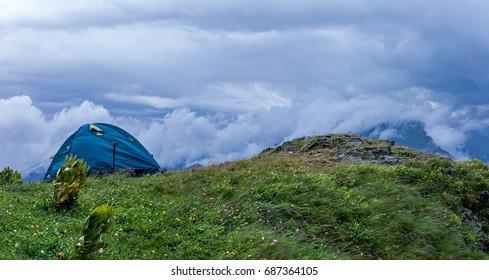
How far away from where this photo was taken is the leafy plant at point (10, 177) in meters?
14.7

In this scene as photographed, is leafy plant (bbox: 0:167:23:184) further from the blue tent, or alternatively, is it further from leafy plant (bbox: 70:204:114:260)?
leafy plant (bbox: 70:204:114:260)

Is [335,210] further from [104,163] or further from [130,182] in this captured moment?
[104,163]

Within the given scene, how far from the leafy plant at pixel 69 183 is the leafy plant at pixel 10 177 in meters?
4.14

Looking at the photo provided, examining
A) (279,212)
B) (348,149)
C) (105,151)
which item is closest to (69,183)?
(279,212)

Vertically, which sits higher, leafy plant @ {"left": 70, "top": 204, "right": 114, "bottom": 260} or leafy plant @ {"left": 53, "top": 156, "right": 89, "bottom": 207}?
leafy plant @ {"left": 53, "top": 156, "right": 89, "bottom": 207}

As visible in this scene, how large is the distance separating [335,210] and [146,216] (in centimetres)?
378

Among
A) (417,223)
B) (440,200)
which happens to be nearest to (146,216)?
(417,223)

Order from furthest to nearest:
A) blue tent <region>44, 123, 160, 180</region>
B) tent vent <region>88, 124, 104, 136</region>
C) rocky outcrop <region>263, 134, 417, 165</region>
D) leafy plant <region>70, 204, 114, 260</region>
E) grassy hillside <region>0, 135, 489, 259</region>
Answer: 1. tent vent <region>88, 124, 104, 136</region>
2. blue tent <region>44, 123, 160, 180</region>
3. rocky outcrop <region>263, 134, 417, 165</region>
4. grassy hillside <region>0, 135, 489, 259</region>
5. leafy plant <region>70, 204, 114, 260</region>

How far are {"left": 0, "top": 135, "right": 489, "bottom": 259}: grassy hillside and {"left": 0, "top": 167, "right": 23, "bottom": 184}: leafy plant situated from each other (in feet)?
2.05

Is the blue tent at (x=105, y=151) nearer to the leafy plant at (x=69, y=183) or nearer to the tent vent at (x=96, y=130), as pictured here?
the tent vent at (x=96, y=130)

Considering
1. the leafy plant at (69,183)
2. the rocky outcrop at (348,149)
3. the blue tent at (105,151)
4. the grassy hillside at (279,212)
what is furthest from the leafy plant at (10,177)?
the rocky outcrop at (348,149)

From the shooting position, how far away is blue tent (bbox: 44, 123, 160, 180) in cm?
1878

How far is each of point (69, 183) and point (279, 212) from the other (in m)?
4.22

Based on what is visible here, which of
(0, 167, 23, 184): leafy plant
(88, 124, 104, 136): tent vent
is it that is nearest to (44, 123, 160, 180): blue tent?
(88, 124, 104, 136): tent vent
